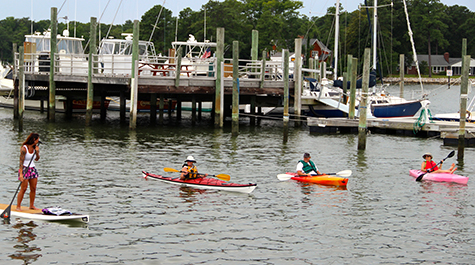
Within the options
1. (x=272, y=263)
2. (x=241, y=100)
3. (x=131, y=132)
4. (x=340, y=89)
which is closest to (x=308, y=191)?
(x=272, y=263)

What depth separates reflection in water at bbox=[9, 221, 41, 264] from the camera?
9943 mm

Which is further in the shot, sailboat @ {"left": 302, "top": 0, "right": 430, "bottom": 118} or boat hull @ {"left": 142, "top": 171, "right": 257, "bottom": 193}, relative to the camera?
sailboat @ {"left": 302, "top": 0, "right": 430, "bottom": 118}

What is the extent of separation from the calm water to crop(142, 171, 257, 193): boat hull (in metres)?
0.21

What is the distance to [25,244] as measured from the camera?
10.6m

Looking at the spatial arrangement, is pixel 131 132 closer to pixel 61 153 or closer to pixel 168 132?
pixel 168 132

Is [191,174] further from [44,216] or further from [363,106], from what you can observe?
[363,106]

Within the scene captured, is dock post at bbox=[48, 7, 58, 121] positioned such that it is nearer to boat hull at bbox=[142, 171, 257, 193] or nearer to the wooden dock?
the wooden dock

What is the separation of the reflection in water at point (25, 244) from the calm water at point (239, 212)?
2 centimetres

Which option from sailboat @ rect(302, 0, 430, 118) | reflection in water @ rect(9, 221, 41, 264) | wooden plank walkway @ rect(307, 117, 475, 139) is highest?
sailboat @ rect(302, 0, 430, 118)

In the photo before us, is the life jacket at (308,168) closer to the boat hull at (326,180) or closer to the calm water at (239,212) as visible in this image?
the boat hull at (326,180)

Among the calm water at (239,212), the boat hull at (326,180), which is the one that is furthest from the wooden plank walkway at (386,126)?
the boat hull at (326,180)

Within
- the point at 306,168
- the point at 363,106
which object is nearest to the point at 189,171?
the point at 306,168

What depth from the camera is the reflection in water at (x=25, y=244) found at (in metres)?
9.94

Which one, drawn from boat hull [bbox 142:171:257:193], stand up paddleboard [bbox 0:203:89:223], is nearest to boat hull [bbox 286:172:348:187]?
boat hull [bbox 142:171:257:193]
